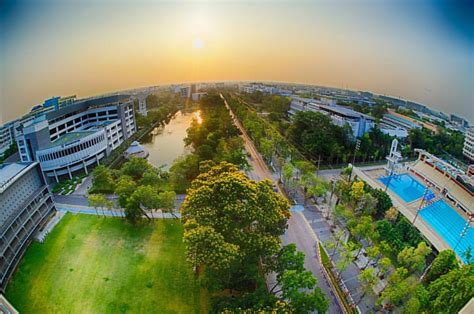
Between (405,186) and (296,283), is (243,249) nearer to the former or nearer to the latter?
(296,283)

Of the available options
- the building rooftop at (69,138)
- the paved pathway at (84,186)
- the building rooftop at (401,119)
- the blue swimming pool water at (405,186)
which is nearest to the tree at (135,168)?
the paved pathway at (84,186)

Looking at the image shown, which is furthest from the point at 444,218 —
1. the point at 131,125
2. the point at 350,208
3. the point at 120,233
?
the point at 131,125

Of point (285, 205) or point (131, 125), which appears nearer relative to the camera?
point (285, 205)

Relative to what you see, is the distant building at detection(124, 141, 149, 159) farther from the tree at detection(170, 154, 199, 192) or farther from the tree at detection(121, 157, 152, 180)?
the tree at detection(170, 154, 199, 192)

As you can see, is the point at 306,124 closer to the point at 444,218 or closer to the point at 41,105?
the point at 444,218

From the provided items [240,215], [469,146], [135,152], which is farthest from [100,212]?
[469,146]

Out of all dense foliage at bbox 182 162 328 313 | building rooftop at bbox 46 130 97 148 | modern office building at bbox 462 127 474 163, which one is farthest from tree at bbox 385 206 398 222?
building rooftop at bbox 46 130 97 148

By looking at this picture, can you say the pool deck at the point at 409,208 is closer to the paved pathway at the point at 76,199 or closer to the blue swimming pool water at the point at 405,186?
the blue swimming pool water at the point at 405,186
